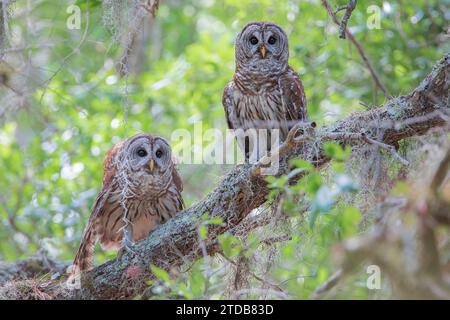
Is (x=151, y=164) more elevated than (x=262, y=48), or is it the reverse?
(x=262, y=48)

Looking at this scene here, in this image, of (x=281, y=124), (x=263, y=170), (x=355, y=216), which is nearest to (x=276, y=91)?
(x=281, y=124)

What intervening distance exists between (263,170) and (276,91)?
1.33m

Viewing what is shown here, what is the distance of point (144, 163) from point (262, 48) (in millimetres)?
1466

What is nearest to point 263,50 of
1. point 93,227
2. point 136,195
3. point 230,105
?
point 230,105

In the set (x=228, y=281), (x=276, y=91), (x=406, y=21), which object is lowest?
(x=228, y=281)

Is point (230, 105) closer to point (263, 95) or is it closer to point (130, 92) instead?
point (263, 95)

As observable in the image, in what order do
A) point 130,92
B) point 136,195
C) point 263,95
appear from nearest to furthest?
point 136,195
point 263,95
point 130,92

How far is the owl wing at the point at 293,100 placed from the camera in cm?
572

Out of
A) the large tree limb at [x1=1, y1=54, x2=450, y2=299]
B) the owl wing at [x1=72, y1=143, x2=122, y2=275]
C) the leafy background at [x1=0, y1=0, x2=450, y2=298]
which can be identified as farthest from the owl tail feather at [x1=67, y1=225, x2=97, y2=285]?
the leafy background at [x1=0, y1=0, x2=450, y2=298]

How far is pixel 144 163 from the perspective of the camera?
5.75 m

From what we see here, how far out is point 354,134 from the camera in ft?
13.9

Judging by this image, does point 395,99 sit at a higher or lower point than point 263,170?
higher

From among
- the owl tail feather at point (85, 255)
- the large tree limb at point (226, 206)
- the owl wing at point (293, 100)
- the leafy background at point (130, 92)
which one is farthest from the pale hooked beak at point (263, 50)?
the owl tail feather at point (85, 255)
